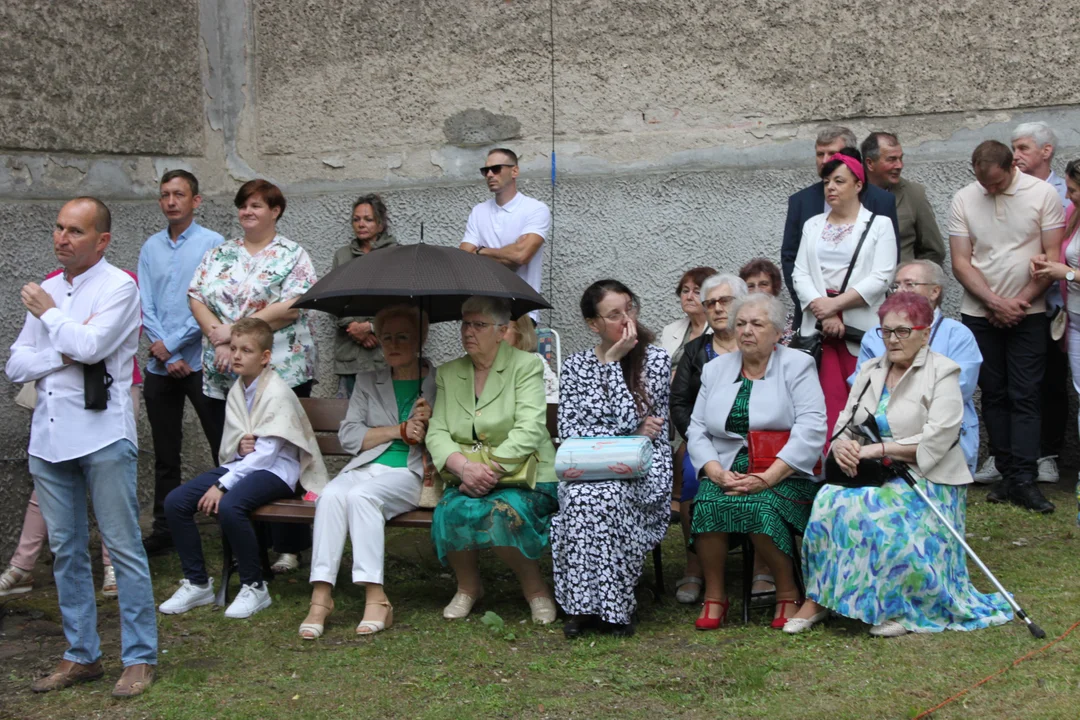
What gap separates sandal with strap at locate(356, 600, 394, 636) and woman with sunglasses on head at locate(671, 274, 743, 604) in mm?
1359

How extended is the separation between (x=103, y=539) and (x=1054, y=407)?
5.18 m

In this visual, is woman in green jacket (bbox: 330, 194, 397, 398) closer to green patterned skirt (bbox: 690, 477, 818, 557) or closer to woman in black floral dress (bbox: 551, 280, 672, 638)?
woman in black floral dress (bbox: 551, 280, 672, 638)

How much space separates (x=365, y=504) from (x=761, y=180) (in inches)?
133

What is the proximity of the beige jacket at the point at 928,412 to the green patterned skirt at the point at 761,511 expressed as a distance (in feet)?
1.15

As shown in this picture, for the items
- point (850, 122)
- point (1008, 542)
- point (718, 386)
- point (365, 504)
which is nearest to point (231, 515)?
point (365, 504)

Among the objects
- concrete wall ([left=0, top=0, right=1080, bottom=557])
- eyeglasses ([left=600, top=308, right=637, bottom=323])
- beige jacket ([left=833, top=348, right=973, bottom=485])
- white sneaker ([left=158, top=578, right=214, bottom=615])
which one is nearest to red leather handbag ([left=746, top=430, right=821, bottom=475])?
beige jacket ([left=833, top=348, right=973, bottom=485])

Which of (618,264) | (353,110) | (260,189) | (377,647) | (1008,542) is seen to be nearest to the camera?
(377,647)

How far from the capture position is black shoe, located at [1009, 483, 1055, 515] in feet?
21.9

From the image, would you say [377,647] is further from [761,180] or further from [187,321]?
[761,180]

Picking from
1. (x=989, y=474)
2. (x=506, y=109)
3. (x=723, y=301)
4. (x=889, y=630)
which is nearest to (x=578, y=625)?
(x=889, y=630)

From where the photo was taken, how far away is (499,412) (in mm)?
5848

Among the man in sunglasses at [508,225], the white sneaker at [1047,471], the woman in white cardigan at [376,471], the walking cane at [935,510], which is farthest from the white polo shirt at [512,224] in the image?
the white sneaker at [1047,471]

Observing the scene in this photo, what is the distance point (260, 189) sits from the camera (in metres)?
6.75

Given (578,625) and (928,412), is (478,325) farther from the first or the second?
(928,412)
